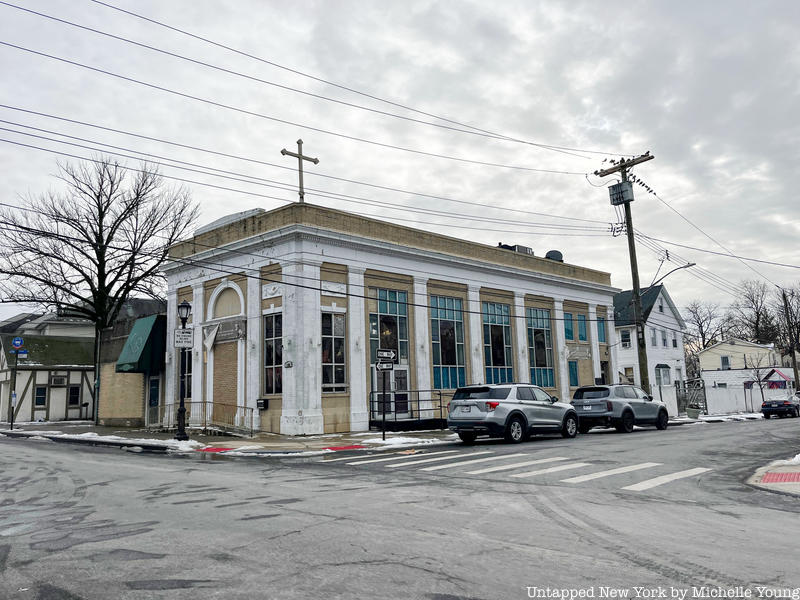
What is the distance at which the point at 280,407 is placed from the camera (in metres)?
22.8

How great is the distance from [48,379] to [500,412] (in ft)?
116

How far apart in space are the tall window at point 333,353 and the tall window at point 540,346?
42.3 ft

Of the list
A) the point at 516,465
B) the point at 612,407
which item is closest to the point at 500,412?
the point at 516,465

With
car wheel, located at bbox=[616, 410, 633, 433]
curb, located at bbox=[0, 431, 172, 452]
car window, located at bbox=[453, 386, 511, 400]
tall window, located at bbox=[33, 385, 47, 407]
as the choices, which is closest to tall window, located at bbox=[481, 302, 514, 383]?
car wheel, located at bbox=[616, 410, 633, 433]

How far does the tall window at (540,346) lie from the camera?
33.2 m

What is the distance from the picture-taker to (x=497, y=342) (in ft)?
102

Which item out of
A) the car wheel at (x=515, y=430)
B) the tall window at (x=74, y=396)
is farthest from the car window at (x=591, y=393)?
the tall window at (x=74, y=396)

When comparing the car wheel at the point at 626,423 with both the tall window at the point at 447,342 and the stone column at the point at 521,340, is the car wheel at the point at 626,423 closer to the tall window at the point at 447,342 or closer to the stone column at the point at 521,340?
the tall window at the point at 447,342

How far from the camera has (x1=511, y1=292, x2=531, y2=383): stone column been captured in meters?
32.1

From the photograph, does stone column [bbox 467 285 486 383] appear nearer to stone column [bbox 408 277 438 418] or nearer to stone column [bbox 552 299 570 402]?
stone column [bbox 408 277 438 418]

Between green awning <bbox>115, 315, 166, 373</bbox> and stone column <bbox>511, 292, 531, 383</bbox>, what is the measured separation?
17232mm

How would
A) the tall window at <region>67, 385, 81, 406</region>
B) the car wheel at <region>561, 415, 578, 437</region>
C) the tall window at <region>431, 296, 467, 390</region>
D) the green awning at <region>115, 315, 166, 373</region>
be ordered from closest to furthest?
the car wheel at <region>561, 415, 578, 437</region> < the tall window at <region>431, 296, 467, 390</region> < the green awning at <region>115, 315, 166, 373</region> < the tall window at <region>67, 385, 81, 406</region>

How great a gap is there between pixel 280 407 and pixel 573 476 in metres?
13.9

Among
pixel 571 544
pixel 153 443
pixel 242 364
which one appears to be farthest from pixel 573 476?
pixel 242 364
